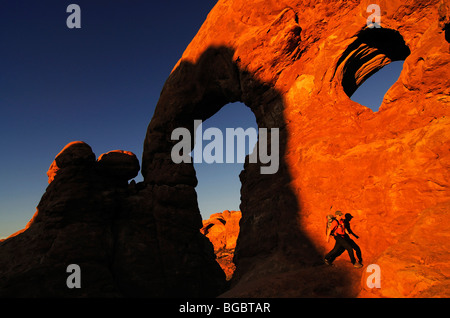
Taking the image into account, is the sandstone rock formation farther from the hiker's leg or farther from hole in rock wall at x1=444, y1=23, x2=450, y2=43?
hole in rock wall at x1=444, y1=23, x2=450, y2=43

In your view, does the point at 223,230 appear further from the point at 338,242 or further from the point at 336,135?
the point at 338,242

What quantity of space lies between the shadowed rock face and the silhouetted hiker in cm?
34

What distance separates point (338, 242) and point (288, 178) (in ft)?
11.9

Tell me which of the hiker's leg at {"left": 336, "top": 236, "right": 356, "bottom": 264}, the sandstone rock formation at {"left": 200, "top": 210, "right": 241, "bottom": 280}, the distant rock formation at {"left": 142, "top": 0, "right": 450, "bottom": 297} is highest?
the distant rock formation at {"left": 142, "top": 0, "right": 450, "bottom": 297}

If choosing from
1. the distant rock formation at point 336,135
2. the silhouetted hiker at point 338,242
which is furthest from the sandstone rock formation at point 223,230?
the silhouetted hiker at point 338,242

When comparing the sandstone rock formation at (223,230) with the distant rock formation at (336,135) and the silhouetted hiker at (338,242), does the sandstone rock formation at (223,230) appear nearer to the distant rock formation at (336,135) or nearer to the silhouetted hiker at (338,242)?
the distant rock formation at (336,135)

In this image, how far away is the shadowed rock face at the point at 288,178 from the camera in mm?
7176

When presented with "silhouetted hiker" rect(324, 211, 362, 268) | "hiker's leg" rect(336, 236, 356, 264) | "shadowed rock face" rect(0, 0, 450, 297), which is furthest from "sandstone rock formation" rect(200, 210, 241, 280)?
"hiker's leg" rect(336, 236, 356, 264)

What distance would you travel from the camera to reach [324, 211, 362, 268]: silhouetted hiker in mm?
7175

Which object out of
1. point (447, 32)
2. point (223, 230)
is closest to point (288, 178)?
point (447, 32)

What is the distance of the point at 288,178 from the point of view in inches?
417

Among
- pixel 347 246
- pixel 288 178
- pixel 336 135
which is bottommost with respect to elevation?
pixel 347 246

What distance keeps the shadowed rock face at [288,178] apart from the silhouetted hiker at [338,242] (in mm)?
342
